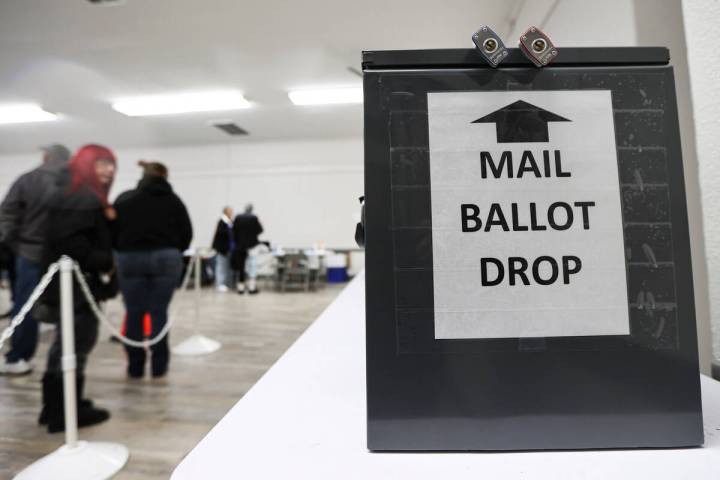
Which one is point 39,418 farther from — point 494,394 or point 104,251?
point 494,394

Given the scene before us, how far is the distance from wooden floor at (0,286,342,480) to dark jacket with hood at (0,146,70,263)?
3.12 feet

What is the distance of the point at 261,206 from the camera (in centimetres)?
845

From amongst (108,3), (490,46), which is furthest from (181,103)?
(490,46)

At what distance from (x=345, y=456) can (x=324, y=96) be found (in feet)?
19.2

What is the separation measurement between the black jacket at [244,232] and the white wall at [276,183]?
2.56 meters

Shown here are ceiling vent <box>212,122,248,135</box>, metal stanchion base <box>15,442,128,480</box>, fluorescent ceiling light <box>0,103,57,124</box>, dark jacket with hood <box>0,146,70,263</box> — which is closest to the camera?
metal stanchion base <box>15,442,128,480</box>

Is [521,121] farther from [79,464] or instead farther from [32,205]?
[32,205]

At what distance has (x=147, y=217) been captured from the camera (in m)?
2.37

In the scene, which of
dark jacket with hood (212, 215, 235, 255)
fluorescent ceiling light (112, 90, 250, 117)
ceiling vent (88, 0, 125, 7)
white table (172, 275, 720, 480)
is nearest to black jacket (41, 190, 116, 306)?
white table (172, 275, 720, 480)

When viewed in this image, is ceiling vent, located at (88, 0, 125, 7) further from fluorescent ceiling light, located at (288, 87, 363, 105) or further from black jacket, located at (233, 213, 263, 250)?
black jacket, located at (233, 213, 263, 250)

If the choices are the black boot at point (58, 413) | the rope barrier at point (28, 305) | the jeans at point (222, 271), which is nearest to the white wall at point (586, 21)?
the rope barrier at point (28, 305)

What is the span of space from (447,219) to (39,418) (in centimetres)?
264

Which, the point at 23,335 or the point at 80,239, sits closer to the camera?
the point at 80,239

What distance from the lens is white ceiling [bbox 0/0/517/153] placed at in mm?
3189
